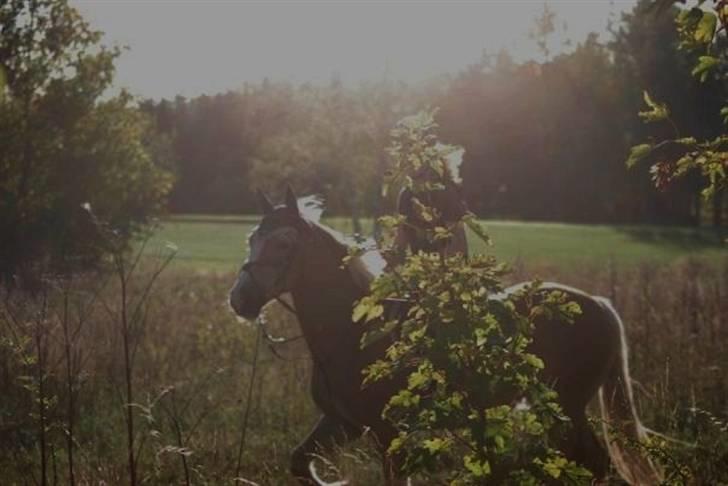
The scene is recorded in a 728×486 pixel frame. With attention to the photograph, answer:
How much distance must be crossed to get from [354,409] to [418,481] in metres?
0.66

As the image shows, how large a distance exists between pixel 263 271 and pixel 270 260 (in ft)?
0.28

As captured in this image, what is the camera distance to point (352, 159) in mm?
39469

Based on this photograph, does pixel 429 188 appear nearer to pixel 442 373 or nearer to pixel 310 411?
pixel 442 373

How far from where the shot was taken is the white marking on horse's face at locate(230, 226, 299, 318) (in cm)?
585

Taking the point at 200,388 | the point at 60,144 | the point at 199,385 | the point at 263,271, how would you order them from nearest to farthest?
the point at 200,388 < the point at 263,271 < the point at 199,385 < the point at 60,144

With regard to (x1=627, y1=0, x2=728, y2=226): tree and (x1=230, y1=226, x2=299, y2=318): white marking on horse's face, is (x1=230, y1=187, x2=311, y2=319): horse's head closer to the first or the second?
(x1=230, y1=226, x2=299, y2=318): white marking on horse's face

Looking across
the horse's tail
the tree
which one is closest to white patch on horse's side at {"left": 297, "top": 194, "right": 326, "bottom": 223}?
the horse's tail

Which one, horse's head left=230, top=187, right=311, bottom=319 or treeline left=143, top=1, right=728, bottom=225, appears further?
treeline left=143, top=1, right=728, bottom=225

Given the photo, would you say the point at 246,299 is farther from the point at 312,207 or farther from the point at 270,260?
the point at 312,207

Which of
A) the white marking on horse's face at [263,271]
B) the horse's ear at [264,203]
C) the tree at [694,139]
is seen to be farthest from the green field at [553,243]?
the tree at [694,139]

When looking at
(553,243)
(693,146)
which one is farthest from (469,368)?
(553,243)

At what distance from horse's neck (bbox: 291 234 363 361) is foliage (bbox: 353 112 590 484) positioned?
10.6 feet

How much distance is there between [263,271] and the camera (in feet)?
19.2

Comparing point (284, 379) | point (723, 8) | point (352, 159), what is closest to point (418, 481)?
point (723, 8)
